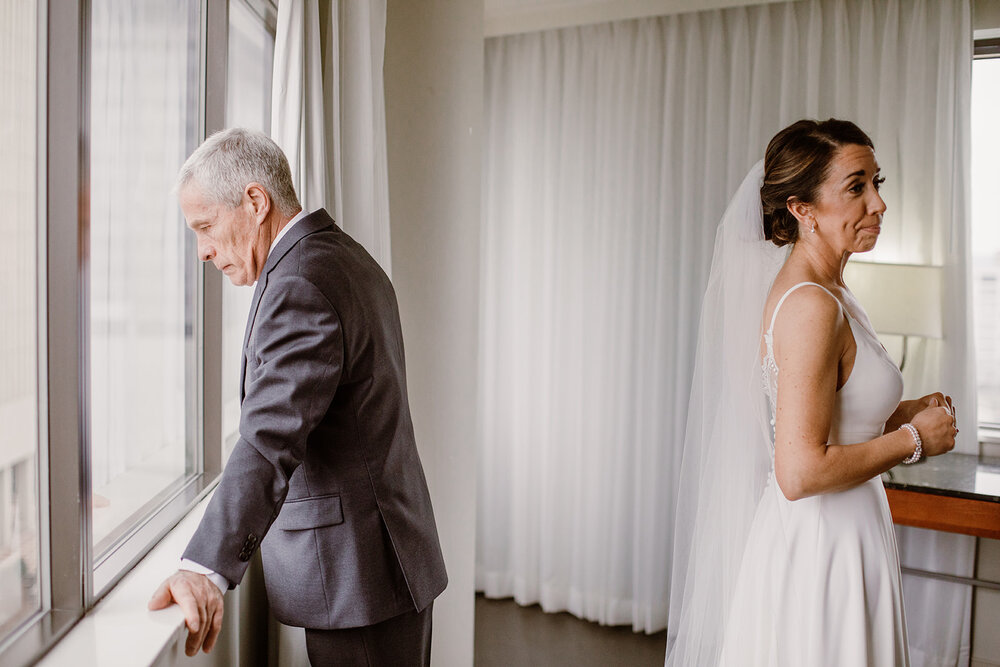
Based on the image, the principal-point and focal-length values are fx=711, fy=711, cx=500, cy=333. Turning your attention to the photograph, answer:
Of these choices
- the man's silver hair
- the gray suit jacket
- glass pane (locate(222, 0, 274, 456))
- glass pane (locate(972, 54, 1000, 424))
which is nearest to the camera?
the gray suit jacket

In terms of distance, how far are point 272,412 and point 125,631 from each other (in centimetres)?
48

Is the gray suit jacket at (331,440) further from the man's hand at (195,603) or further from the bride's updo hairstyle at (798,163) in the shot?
the bride's updo hairstyle at (798,163)

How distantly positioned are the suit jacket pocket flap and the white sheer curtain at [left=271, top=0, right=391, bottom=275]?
0.87m

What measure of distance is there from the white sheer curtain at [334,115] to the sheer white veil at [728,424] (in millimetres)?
986

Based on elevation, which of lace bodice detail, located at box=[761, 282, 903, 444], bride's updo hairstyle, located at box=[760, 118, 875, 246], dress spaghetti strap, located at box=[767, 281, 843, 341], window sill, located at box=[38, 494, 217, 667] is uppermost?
bride's updo hairstyle, located at box=[760, 118, 875, 246]

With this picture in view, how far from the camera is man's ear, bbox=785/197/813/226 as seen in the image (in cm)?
163

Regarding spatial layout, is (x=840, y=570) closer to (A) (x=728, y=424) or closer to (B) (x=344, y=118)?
(A) (x=728, y=424)

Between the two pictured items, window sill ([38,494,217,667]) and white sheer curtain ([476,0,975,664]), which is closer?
window sill ([38,494,217,667])

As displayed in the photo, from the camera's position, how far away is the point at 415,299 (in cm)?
256

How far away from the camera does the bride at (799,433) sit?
1470 millimetres

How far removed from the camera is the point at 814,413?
1.44m

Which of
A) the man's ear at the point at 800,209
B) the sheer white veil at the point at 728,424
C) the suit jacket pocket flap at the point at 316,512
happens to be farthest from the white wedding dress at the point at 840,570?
the suit jacket pocket flap at the point at 316,512

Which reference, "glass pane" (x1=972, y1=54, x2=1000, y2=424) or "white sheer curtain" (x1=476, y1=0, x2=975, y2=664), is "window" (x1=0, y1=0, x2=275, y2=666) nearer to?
"white sheer curtain" (x1=476, y1=0, x2=975, y2=664)

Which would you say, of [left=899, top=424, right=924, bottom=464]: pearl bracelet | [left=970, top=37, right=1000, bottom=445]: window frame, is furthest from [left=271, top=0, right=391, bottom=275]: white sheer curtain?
[left=970, top=37, right=1000, bottom=445]: window frame
